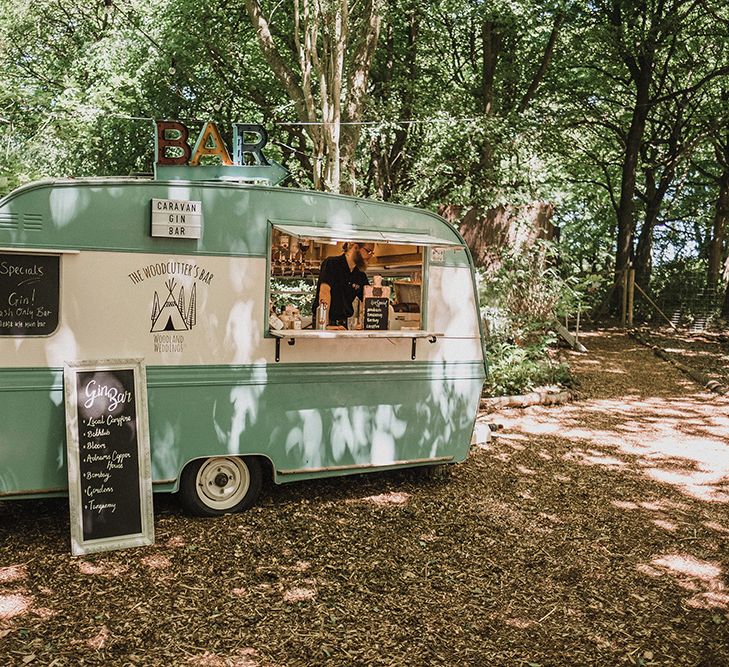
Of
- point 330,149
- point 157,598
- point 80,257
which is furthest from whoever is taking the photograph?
point 330,149

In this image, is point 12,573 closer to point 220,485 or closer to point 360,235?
point 220,485

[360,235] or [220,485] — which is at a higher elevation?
[360,235]

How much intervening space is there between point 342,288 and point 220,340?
150cm

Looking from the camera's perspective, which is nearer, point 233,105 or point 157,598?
point 157,598

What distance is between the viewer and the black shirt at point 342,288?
23.3 feet

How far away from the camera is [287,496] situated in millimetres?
6898

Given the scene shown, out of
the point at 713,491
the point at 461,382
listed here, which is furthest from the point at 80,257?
the point at 713,491

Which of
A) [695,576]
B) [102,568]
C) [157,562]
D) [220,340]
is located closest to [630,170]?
[695,576]

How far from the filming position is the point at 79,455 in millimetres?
5539

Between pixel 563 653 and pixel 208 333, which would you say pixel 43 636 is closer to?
pixel 208 333

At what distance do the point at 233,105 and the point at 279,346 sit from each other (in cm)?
1310

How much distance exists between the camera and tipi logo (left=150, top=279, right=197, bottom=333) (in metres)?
5.88

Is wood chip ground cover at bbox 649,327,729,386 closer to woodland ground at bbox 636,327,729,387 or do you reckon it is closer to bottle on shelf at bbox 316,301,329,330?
woodland ground at bbox 636,327,729,387

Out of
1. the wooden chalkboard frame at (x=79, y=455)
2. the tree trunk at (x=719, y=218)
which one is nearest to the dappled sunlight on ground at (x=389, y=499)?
the wooden chalkboard frame at (x=79, y=455)
